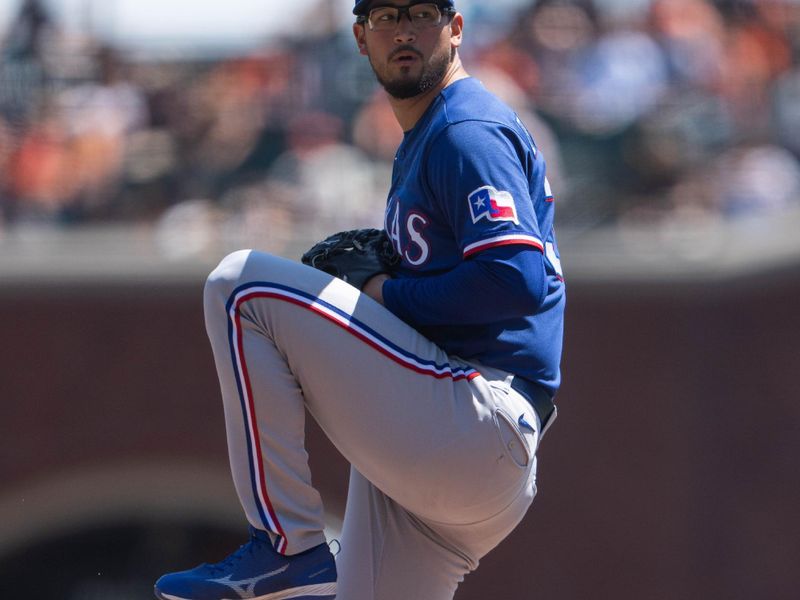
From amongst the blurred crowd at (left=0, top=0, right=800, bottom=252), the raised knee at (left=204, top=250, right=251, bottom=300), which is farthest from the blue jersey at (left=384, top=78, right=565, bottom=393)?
the blurred crowd at (left=0, top=0, right=800, bottom=252)

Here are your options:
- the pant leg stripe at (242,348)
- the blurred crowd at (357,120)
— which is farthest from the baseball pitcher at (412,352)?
the blurred crowd at (357,120)

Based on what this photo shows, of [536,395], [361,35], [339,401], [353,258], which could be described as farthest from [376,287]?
[361,35]

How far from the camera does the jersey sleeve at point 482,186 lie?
293 centimetres

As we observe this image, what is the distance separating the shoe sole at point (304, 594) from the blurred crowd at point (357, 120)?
4.11 meters

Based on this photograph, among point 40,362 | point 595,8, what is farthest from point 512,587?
point 595,8

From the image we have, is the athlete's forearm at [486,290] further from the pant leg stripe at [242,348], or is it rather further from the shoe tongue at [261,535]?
the shoe tongue at [261,535]

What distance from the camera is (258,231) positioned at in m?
7.11

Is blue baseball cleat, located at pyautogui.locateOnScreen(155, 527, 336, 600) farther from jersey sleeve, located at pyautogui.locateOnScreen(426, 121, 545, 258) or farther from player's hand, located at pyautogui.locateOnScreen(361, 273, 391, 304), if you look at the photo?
jersey sleeve, located at pyautogui.locateOnScreen(426, 121, 545, 258)

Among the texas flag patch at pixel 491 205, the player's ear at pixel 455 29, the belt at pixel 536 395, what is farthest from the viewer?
the player's ear at pixel 455 29

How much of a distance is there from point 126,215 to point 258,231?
771mm

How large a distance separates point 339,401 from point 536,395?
1.61ft

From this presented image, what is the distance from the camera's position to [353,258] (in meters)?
3.25

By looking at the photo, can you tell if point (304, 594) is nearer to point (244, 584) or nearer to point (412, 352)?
point (244, 584)

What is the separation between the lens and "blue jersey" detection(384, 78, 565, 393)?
295cm
